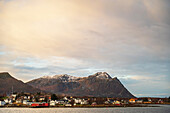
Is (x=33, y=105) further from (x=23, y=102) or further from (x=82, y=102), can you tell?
(x=82, y=102)

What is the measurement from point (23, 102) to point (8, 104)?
9.91m

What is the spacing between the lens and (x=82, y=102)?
155m

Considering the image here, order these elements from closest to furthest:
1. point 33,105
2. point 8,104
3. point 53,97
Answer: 1. point 33,105
2. point 8,104
3. point 53,97

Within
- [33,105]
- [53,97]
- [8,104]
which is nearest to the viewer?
[33,105]

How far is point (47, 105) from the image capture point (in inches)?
5595

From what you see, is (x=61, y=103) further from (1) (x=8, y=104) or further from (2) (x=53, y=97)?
(1) (x=8, y=104)

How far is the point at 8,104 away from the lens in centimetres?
14750

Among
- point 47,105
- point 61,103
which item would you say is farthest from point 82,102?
point 47,105

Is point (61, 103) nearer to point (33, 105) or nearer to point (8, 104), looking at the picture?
point (33, 105)

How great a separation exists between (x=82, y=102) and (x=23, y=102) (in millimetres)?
39033

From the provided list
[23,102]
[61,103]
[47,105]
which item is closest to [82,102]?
[61,103]

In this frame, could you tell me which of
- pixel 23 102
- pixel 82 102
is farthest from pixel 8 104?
pixel 82 102

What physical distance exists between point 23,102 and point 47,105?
21.0m

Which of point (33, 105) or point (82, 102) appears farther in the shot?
point (82, 102)
